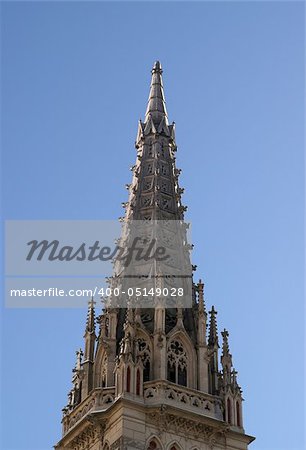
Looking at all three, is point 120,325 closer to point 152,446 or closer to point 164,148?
point 152,446

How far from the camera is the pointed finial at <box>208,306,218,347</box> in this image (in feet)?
187

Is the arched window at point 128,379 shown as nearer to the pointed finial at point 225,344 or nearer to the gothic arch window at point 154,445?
the gothic arch window at point 154,445

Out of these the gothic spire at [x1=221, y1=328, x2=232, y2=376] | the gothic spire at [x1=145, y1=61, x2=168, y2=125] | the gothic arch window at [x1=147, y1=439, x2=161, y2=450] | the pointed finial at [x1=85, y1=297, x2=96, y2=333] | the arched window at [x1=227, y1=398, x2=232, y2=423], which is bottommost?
the gothic arch window at [x1=147, y1=439, x2=161, y2=450]

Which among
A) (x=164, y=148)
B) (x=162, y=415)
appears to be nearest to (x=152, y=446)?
(x=162, y=415)

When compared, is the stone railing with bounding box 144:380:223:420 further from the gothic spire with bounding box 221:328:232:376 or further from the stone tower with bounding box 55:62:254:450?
the gothic spire with bounding box 221:328:232:376

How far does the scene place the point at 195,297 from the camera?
5838 centimetres

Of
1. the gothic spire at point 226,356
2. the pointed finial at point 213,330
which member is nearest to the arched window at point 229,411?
the gothic spire at point 226,356

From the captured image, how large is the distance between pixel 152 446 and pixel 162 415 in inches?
57.4

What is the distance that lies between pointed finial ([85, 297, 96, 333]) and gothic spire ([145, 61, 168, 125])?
13.9 metres

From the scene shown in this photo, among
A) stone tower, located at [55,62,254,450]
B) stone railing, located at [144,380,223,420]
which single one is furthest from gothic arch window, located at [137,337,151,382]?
stone railing, located at [144,380,223,420]

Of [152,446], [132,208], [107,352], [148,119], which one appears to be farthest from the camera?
[148,119]

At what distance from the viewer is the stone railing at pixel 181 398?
51.8 metres

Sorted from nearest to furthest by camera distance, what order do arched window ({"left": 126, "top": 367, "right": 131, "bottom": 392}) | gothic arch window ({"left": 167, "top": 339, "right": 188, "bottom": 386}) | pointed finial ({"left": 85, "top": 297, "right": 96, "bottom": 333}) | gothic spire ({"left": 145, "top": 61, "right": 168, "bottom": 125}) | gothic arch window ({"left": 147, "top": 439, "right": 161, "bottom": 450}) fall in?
gothic arch window ({"left": 147, "top": 439, "right": 161, "bottom": 450}), arched window ({"left": 126, "top": 367, "right": 131, "bottom": 392}), gothic arch window ({"left": 167, "top": 339, "right": 188, "bottom": 386}), pointed finial ({"left": 85, "top": 297, "right": 96, "bottom": 333}), gothic spire ({"left": 145, "top": 61, "right": 168, "bottom": 125})

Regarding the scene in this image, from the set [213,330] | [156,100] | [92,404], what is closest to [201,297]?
[213,330]
